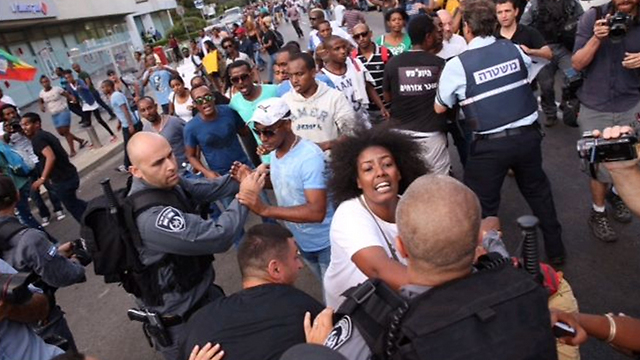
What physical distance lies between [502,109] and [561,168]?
8.11 feet

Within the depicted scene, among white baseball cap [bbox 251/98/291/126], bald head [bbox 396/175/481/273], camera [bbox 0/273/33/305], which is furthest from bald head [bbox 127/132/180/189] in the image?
bald head [bbox 396/175/481/273]

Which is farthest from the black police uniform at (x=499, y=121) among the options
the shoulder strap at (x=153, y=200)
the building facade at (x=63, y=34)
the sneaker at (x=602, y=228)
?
the building facade at (x=63, y=34)

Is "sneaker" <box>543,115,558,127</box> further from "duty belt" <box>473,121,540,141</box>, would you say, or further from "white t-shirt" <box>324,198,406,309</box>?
"white t-shirt" <box>324,198,406,309</box>

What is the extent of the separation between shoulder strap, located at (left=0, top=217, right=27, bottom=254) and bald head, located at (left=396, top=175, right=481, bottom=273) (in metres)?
2.49

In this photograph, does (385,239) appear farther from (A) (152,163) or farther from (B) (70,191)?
(B) (70,191)

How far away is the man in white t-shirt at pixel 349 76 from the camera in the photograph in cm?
474

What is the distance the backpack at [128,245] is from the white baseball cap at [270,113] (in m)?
0.70

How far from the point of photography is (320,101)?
368cm

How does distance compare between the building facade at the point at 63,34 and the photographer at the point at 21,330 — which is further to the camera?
the building facade at the point at 63,34

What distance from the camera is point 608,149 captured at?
2.11 meters

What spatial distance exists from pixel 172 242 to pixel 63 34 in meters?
31.0

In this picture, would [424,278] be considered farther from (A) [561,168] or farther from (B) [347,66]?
(A) [561,168]

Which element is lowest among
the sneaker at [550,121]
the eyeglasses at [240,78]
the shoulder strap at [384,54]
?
the sneaker at [550,121]

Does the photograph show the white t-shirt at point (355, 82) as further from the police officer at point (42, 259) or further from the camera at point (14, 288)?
the camera at point (14, 288)
